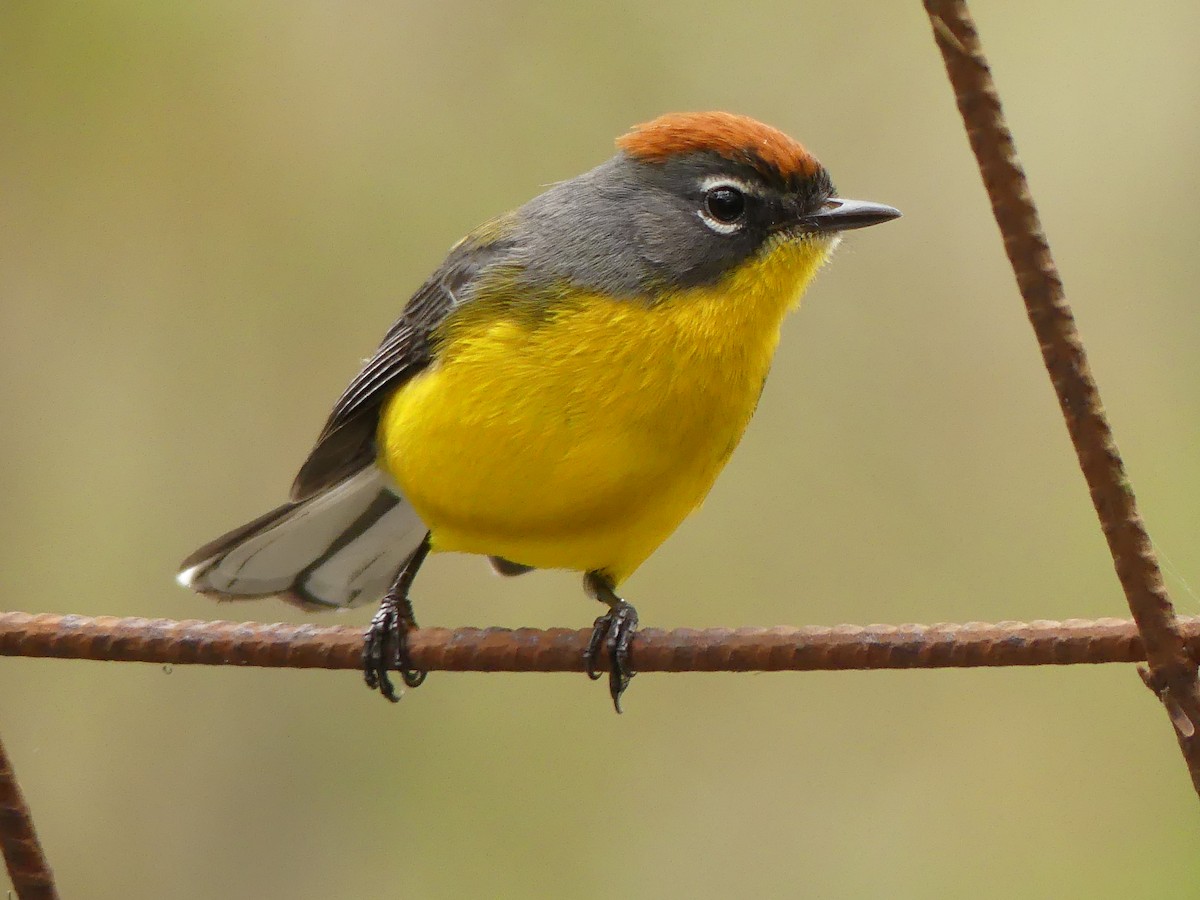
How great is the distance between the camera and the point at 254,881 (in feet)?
15.1

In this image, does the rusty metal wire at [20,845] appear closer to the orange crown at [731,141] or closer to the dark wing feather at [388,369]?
the dark wing feather at [388,369]

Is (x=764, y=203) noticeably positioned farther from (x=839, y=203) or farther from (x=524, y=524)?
(x=524, y=524)

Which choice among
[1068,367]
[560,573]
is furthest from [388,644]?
[1068,367]

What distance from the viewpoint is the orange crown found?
9.58 feet

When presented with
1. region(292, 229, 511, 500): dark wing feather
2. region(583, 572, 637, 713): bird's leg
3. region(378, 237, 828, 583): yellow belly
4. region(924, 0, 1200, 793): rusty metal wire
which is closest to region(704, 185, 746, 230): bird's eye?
region(378, 237, 828, 583): yellow belly

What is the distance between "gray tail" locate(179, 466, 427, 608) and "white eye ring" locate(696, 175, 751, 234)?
1113 mm

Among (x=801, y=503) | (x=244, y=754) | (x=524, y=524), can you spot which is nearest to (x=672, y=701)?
(x=801, y=503)

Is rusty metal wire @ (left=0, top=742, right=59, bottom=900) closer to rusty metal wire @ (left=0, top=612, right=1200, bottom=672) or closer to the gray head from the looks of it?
rusty metal wire @ (left=0, top=612, right=1200, bottom=672)

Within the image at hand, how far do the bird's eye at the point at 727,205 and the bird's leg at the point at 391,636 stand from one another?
1.15 meters

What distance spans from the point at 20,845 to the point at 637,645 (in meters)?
0.85

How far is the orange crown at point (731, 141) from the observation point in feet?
9.58

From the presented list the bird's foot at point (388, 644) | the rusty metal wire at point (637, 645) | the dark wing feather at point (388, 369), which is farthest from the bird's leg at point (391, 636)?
the rusty metal wire at point (637, 645)

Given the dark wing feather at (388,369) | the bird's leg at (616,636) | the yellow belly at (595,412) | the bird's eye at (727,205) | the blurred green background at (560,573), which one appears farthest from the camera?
the blurred green background at (560,573)

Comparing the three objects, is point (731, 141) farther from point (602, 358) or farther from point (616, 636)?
point (616, 636)
